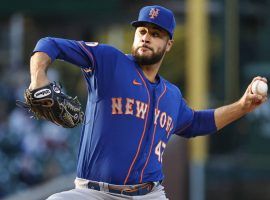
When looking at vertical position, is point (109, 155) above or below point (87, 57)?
below

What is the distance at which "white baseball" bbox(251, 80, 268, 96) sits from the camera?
5133 mm

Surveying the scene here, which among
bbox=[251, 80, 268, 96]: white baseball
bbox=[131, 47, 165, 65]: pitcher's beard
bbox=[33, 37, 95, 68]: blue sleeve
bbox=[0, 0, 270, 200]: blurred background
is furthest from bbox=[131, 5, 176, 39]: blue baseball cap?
bbox=[0, 0, 270, 200]: blurred background

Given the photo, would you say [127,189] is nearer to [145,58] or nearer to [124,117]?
[124,117]

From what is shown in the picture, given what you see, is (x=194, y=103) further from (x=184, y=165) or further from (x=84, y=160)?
(x=84, y=160)

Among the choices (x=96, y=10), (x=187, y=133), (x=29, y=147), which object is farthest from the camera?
(x=96, y=10)

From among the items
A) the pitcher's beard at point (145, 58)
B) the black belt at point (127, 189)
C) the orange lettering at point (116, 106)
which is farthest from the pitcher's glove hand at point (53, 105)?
the pitcher's beard at point (145, 58)

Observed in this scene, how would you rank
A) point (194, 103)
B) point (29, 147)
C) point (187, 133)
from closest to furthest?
point (187, 133)
point (29, 147)
point (194, 103)

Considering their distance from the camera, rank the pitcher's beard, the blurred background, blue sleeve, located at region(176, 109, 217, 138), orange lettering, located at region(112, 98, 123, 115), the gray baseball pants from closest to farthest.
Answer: the gray baseball pants → orange lettering, located at region(112, 98, 123, 115) → the pitcher's beard → blue sleeve, located at region(176, 109, 217, 138) → the blurred background

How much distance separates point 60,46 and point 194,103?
24.6 ft

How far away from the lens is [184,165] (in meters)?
11.9

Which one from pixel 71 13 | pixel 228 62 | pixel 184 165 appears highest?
pixel 71 13

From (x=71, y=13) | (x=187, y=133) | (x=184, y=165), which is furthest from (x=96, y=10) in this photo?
(x=187, y=133)

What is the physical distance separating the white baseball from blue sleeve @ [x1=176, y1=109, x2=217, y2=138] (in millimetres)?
398

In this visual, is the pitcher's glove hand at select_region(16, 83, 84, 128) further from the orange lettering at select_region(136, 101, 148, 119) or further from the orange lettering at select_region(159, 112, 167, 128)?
the orange lettering at select_region(159, 112, 167, 128)
